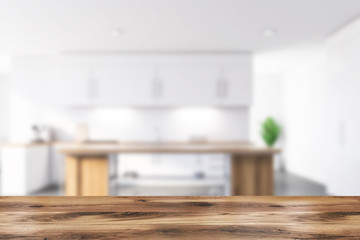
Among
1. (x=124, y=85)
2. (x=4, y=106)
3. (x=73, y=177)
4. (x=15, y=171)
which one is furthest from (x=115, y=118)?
(x=4, y=106)

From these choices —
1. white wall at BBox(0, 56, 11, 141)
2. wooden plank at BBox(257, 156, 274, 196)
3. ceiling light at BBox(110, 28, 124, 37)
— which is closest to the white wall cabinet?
ceiling light at BBox(110, 28, 124, 37)

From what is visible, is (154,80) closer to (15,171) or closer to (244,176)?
(244,176)

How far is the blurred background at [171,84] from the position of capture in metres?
3.69

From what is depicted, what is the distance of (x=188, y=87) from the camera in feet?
17.6

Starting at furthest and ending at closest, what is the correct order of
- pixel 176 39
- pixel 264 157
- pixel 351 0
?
pixel 176 39, pixel 264 157, pixel 351 0

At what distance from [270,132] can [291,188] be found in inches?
85.1

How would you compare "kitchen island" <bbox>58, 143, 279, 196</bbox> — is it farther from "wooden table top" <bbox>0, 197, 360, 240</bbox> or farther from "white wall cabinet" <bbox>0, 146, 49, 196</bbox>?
"wooden table top" <bbox>0, 197, 360, 240</bbox>

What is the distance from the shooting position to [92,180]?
11.7ft

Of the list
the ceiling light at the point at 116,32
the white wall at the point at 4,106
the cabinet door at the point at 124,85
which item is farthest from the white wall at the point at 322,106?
the white wall at the point at 4,106

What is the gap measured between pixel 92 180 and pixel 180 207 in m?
2.62

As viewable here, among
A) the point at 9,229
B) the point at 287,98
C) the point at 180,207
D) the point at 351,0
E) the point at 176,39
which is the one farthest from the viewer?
the point at 287,98

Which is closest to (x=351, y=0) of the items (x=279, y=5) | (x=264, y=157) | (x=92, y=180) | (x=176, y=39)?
(x=279, y=5)

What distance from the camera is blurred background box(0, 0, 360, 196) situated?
145 inches

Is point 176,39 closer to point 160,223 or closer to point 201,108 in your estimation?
point 201,108
